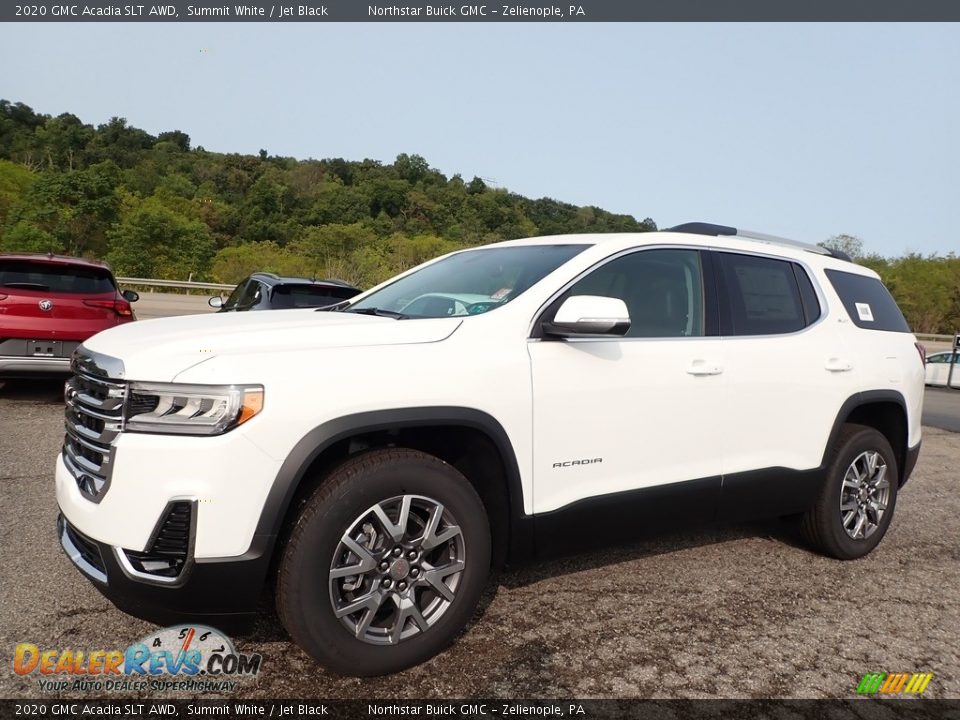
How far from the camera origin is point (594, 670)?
2633 mm

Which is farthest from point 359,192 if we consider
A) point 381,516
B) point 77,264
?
point 381,516

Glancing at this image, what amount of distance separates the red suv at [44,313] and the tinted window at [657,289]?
5.87 meters

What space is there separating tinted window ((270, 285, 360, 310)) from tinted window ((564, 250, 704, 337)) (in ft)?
15.6

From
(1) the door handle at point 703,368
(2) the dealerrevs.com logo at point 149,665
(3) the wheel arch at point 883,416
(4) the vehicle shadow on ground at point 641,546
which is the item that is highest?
(1) the door handle at point 703,368

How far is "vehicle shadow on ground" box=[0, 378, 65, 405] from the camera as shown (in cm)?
787

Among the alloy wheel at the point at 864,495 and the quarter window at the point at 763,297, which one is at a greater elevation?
the quarter window at the point at 763,297

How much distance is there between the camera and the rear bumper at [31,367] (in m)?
6.77

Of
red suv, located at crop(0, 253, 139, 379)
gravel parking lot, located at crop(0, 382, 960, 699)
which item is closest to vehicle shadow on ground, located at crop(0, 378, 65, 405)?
red suv, located at crop(0, 253, 139, 379)

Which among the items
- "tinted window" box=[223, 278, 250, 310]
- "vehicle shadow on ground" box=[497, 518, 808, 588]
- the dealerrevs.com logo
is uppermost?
"tinted window" box=[223, 278, 250, 310]

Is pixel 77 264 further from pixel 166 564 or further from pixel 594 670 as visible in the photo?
pixel 594 670

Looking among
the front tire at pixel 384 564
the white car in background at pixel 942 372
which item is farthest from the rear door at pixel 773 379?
the white car in background at pixel 942 372

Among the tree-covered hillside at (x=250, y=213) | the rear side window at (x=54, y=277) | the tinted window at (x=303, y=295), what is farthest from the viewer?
the tree-covered hillside at (x=250, y=213)

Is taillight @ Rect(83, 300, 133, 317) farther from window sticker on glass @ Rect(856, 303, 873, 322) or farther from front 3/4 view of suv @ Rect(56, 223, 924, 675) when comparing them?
window sticker on glass @ Rect(856, 303, 873, 322)

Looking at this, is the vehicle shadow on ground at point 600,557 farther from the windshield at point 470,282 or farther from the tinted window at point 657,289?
the windshield at point 470,282
